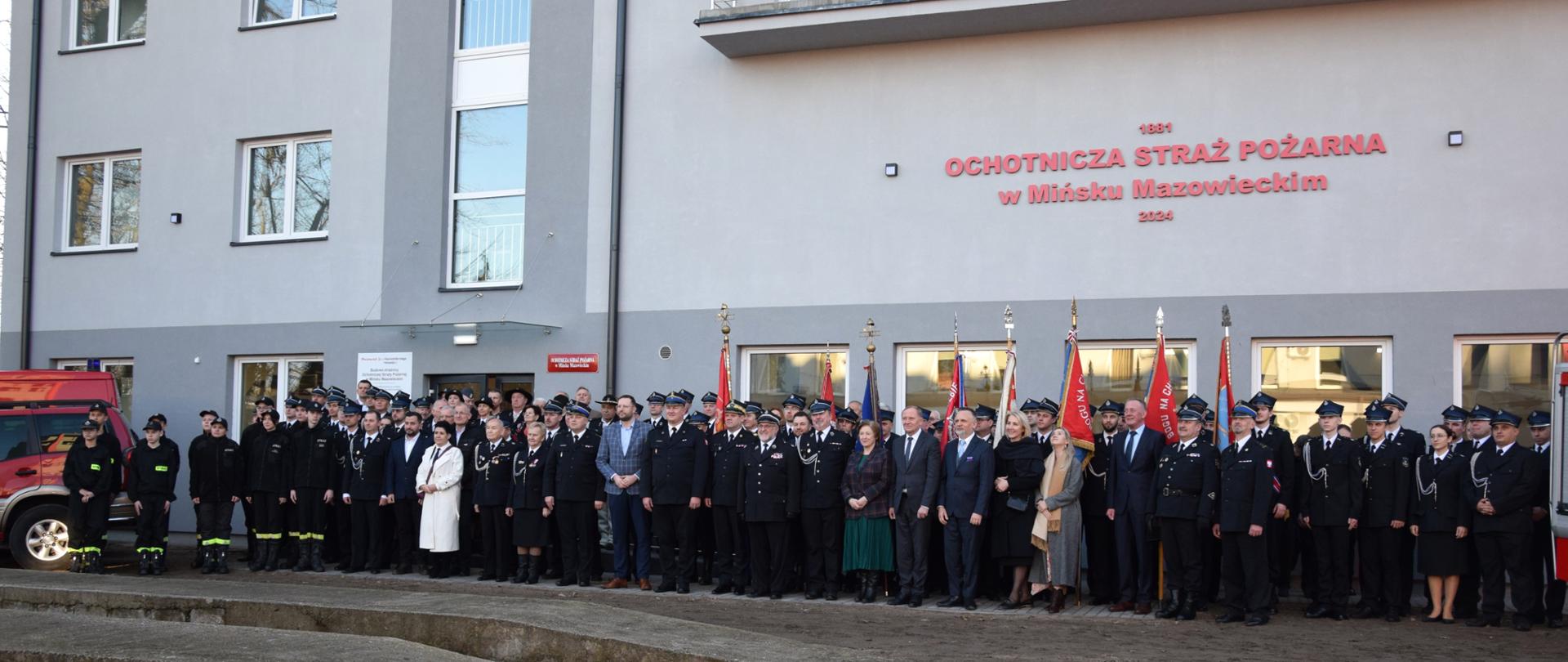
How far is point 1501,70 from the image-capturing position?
1308 centimetres

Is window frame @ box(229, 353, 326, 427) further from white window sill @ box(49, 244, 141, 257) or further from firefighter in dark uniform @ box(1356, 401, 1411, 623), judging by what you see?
firefighter in dark uniform @ box(1356, 401, 1411, 623)

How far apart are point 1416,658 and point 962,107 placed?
25.0ft

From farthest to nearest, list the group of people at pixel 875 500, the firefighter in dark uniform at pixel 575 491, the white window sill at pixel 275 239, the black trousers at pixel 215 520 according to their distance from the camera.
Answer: the white window sill at pixel 275 239 < the black trousers at pixel 215 520 < the firefighter in dark uniform at pixel 575 491 < the group of people at pixel 875 500

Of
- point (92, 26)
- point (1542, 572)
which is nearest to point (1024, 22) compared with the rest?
point (1542, 572)

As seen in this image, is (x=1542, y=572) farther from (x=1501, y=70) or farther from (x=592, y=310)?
(x=592, y=310)

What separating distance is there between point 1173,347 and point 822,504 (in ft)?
13.4

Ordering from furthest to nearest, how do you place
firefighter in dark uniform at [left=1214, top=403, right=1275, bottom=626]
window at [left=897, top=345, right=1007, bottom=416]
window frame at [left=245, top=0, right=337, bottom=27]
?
window frame at [left=245, top=0, right=337, bottom=27]
window at [left=897, top=345, right=1007, bottom=416]
firefighter in dark uniform at [left=1214, top=403, right=1275, bottom=626]

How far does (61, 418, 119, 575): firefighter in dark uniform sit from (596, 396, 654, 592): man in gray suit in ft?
16.9

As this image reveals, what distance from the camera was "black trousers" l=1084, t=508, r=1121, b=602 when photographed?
11.9m

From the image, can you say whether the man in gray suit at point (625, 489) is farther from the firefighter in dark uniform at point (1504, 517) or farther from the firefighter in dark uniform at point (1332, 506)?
the firefighter in dark uniform at point (1504, 517)

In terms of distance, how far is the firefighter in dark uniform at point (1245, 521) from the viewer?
10.8m

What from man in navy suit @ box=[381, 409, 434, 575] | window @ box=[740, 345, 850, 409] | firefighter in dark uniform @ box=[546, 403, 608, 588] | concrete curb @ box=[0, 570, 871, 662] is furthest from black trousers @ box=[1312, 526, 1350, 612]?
man in navy suit @ box=[381, 409, 434, 575]

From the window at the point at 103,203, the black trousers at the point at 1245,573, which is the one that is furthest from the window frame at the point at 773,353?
the window at the point at 103,203

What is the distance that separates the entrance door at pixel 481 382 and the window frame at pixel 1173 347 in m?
6.45
